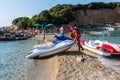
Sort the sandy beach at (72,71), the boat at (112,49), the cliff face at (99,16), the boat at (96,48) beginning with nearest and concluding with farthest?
1. the sandy beach at (72,71)
2. the boat at (112,49)
3. the boat at (96,48)
4. the cliff face at (99,16)

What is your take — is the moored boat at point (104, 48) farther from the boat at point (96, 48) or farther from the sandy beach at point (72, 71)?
the sandy beach at point (72, 71)

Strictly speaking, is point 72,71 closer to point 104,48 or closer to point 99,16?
point 104,48

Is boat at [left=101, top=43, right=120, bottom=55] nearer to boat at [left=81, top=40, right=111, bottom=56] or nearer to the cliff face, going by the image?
boat at [left=81, top=40, right=111, bottom=56]

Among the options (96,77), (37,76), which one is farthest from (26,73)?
(96,77)

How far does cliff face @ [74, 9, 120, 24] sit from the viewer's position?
131 meters

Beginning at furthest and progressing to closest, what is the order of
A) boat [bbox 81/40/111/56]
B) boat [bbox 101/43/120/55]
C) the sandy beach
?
boat [bbox 81/40/111/56], boat [bbox 101/43/120/55], the sandy beach

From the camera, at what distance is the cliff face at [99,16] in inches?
5153

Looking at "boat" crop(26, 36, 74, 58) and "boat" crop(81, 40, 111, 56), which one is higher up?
"boat" crop(26, 36, 74, 58)

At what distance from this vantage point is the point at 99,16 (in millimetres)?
134875

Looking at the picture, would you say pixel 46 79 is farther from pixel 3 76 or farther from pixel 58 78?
pixel 3 76

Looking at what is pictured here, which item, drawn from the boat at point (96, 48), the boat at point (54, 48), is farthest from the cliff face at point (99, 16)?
the boat at point (54, 48)

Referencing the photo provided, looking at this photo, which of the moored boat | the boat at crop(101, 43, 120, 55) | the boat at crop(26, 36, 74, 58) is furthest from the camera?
the moored boat

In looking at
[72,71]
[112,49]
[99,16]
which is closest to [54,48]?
[112,49]

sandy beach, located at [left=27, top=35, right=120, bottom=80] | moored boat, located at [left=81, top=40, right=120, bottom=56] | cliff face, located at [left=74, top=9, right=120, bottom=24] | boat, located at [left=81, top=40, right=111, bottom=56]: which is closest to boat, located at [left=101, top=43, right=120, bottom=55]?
moored boat, located at [left=81, top=40, right=120, bottom=56]
